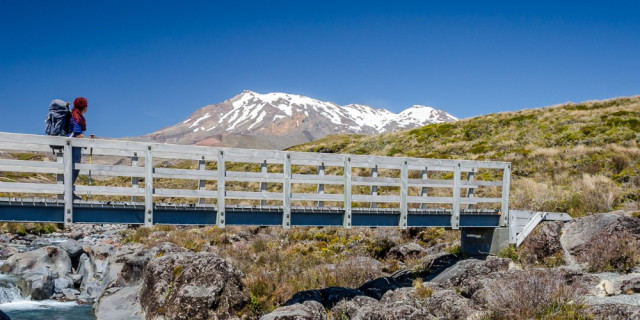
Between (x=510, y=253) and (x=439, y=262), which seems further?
(x=439, y=262)

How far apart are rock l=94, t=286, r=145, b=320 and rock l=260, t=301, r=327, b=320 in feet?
12.5

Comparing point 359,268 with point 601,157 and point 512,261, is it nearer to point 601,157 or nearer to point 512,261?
point 512,261

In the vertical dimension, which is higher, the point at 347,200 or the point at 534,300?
the point at 347,200

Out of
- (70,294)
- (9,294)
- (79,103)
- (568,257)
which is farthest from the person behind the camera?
(70,294)

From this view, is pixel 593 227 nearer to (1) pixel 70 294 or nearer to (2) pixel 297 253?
(2) pixel 297 253

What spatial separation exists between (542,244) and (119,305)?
11.7m

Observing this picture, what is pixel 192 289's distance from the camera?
12.7 meters

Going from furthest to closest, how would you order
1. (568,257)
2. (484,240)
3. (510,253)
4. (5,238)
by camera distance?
(5,238) → (484,240) → (510,253) → (568,257)

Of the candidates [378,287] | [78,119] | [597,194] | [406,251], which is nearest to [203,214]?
[78,119]

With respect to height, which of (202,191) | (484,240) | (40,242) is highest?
(202,191)

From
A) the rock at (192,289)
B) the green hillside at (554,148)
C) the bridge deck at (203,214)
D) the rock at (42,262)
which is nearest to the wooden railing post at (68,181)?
the bridge deck at (203,214)

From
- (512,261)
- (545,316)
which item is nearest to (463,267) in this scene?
(512,261)

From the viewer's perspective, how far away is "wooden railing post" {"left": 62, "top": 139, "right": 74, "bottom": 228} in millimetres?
10078

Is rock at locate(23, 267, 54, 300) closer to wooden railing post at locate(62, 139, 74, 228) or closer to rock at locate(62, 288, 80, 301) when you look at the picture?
rock at locate(62, 288, 80, 301)
